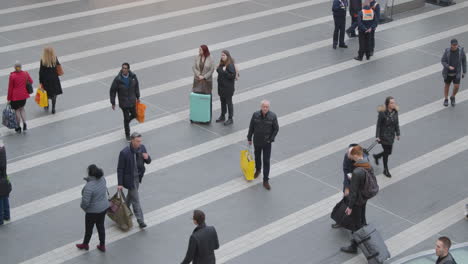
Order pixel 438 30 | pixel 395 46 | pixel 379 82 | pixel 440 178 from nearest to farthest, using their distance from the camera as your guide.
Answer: pixel 440 178, pixel 379 82, pixel 395 46, pixel 438 30

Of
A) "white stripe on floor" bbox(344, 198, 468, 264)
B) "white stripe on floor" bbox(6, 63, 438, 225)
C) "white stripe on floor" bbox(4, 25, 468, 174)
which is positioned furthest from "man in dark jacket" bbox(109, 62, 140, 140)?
"white stripe on floor" bbox(344, 198, 468, 264)

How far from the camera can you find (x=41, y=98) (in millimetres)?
17094

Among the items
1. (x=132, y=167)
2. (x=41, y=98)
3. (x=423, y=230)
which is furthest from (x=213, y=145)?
(x=423, y=230)

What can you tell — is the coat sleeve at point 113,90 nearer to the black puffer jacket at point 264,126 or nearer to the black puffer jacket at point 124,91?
the black puffer jacket at point 124,91

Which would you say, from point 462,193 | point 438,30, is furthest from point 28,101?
point 438,30

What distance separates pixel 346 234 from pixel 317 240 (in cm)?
53

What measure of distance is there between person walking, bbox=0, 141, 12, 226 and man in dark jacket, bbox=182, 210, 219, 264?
388cm

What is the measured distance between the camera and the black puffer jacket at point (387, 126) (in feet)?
47.8

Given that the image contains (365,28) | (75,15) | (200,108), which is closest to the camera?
(200,108)

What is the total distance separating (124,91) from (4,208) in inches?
144

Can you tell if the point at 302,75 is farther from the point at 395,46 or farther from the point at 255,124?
the point at 255,124

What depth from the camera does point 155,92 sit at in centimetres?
1848

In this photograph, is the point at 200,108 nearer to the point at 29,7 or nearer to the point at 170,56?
the point at 170,56

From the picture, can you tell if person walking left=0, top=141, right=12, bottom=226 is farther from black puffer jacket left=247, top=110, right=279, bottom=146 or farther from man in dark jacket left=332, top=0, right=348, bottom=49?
man in dark jacket left=332, top=0, right=348, bottom=49
